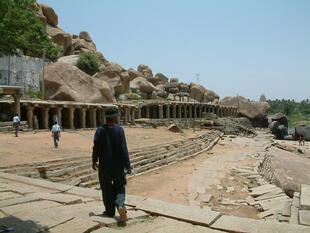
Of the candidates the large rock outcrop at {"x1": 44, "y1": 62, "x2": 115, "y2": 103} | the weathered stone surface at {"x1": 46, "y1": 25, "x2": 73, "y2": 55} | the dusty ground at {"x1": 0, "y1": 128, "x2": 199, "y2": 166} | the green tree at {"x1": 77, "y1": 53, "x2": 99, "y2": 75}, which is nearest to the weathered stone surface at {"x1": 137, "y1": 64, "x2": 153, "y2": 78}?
the weathered stone surface at {"x1": 46, "y1": 25, "x2": 73, "y2": 55}

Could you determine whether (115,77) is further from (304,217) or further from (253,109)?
(304,217)

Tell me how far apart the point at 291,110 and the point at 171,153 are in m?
111

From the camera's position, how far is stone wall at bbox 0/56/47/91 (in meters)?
35.1

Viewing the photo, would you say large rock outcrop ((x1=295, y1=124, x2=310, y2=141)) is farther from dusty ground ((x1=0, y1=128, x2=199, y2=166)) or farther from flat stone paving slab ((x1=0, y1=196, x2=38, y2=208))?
flat stone paving slab ((x1=0, y1=196, x2=38, y2=208))

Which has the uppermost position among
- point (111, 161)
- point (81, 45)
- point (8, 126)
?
point (81, 45)

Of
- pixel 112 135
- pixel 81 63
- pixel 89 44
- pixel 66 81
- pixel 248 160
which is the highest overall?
pixel 89 44

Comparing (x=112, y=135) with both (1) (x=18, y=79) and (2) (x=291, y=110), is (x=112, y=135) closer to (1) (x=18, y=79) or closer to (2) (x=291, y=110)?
(1) (x=18, y=79)

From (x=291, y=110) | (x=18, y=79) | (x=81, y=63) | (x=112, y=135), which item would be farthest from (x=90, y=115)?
(x=291, y=110)

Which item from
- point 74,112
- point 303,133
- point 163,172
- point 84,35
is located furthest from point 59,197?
point 84,35

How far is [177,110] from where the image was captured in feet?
186

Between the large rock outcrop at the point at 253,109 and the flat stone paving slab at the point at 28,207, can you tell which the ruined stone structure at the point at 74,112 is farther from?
the large rock outcrop at the point at 253,109

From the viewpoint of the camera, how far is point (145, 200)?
22.4 feet

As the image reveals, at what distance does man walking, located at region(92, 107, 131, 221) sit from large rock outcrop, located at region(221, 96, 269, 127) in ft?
235

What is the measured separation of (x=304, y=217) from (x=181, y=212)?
1930mm
